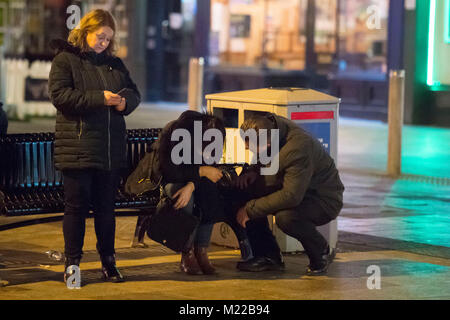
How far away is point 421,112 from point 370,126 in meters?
0.94

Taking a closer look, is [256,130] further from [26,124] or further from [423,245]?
[26,124]

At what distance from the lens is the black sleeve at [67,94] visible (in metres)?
6.74

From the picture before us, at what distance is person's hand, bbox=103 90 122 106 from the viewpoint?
6766 mm

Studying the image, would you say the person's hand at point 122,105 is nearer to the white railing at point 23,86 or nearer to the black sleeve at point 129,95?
the black sleeve at point 129,95

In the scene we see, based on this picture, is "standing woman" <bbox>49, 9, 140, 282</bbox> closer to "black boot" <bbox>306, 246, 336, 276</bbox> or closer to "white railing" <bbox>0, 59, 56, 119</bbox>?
"black boot" <bbox>306, 246, 336, 276</bbox>

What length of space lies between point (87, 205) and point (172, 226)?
1.94 feet

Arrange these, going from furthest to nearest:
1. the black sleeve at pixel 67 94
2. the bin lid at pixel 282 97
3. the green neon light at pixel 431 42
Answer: the green neon light at pixel 431 42 → the bin lid at pixel 282 97 → the black sleeve at pixel 67 94

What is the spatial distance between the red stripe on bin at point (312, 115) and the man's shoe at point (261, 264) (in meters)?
1.08

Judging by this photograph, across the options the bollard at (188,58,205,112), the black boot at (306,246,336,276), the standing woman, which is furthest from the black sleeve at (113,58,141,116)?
the bollard at (188,58,205,112)

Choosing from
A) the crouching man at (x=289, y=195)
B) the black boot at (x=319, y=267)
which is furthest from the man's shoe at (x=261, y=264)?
the black boot at (x=319, y=267)

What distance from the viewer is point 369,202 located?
10898 millimetres

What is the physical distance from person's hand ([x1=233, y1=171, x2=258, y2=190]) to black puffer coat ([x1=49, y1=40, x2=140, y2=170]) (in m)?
0.86
